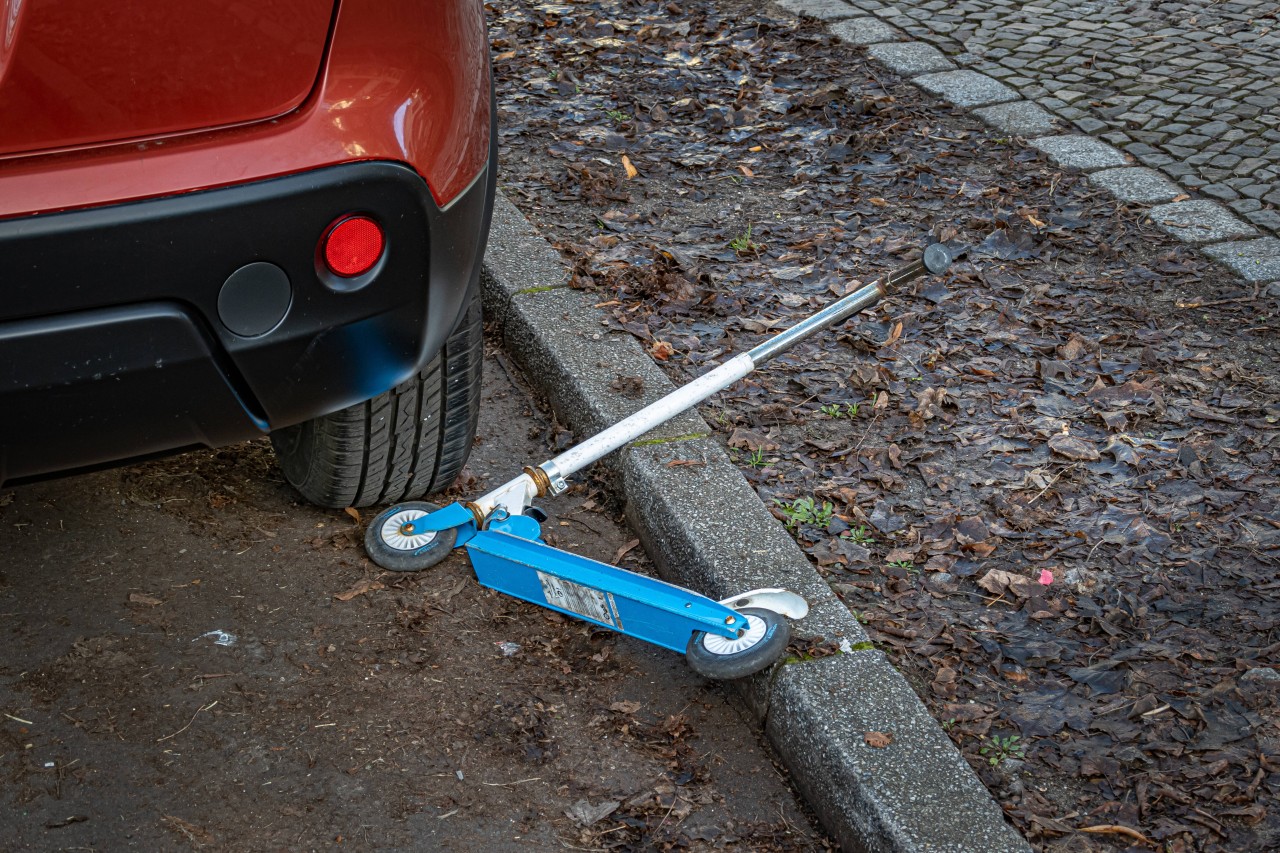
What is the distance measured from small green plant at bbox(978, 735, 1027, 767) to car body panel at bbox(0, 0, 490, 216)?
1.37 m

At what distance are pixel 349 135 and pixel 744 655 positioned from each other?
1.16 meters

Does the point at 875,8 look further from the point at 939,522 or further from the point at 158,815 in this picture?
the point at 158,815

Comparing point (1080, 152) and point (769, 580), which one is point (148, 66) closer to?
point (769, 580)

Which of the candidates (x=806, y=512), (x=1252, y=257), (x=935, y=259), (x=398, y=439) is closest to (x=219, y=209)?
(x=398, y=439)

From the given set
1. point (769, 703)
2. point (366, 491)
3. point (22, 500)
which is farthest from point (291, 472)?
point (769, 703)

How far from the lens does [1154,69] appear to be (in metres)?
5.17

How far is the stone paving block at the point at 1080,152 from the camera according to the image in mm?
4414

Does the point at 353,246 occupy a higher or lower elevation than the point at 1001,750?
higher

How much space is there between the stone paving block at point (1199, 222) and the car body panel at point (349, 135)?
2.89 metres

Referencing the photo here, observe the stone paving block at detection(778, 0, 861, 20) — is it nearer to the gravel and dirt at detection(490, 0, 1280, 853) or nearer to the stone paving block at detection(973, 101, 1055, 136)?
the gravel and dirt at detection(490, 0, 1280, 853)

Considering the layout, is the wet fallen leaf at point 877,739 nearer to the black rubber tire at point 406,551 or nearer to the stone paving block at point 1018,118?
the black rubber tire at point 406,551

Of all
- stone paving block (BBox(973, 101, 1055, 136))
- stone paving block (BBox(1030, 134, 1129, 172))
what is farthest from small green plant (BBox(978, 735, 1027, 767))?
stone paving block (BBox(973, 101, 1055, 136))

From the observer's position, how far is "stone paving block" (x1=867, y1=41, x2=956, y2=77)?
209 inches

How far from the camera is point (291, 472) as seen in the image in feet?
8.96
